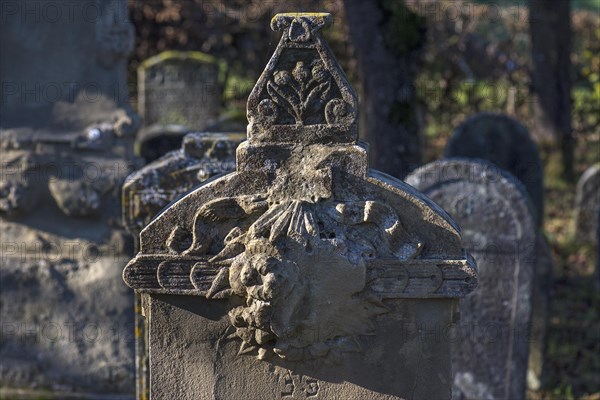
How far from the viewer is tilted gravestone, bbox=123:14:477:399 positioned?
11.8ft

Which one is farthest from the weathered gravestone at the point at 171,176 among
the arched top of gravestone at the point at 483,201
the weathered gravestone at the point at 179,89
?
the weathered gravestone at the point at 179,89

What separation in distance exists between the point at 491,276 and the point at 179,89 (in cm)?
757

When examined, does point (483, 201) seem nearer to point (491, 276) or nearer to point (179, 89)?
point (491, 276)

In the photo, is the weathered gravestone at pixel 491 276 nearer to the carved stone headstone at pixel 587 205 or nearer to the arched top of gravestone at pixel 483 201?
the arched top of gravestone at pixel 483 201

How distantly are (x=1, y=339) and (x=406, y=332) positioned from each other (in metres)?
3.63

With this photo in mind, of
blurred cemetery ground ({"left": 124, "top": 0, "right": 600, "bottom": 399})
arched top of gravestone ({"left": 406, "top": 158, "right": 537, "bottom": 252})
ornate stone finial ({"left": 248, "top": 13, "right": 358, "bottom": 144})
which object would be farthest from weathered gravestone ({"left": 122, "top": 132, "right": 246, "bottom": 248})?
blurred cemetery ground ({"left": 124, "top": 0, "right": 600, "bottom": 399})

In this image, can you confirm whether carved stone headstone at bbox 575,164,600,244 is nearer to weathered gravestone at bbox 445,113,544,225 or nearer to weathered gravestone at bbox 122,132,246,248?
weathered gravestone at bbox 445,113,544,225

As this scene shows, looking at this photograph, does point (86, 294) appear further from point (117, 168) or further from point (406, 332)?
point (406, 332)

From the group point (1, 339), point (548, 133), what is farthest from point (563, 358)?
point (548, 133)

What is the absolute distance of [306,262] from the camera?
361cm

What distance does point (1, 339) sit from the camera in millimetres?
6547

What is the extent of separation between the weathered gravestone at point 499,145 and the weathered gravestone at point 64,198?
3204 mm

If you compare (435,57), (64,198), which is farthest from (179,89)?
(64,198)

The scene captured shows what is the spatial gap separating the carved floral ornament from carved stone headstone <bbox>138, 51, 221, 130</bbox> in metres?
9.01
